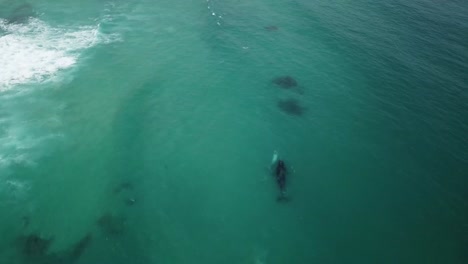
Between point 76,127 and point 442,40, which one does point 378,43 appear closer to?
point 442,40

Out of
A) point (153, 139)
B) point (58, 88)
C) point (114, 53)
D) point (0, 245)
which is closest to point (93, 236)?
point (0, 245)

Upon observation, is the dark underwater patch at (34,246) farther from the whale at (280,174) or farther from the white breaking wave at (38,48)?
the white breaking wave at (38,48)

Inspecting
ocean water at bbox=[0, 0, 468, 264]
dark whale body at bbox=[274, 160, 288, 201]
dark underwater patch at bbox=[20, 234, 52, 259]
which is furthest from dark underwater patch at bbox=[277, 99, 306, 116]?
dark underwater patch at bbox=[20, 234, 52, 259]

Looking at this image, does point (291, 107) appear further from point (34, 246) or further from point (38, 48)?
point (38, 48)

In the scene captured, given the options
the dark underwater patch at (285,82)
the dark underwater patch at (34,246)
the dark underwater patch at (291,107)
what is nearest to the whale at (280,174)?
the dark underwater patch at (291,107)

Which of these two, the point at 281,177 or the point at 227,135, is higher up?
the point at 227,135

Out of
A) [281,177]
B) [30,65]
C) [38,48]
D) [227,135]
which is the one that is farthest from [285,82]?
[38,48]

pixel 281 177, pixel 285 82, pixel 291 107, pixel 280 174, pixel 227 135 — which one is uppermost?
pixel 285 82
